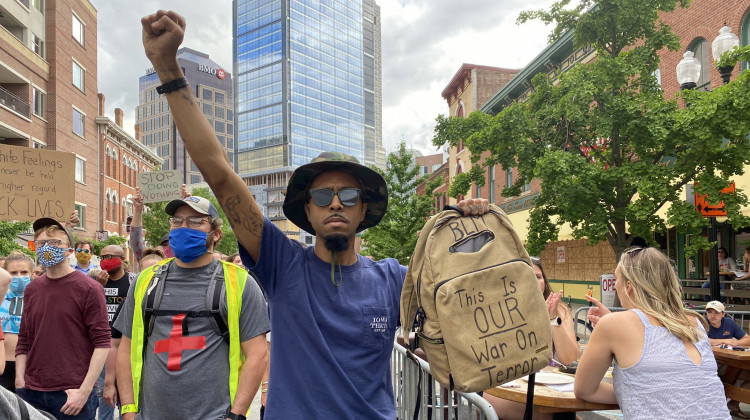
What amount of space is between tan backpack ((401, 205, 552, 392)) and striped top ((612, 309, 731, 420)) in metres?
1.41

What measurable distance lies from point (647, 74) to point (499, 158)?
357 cm

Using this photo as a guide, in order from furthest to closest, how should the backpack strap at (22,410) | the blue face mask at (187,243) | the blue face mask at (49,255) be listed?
the blue face mask at (49,255)
the blue face mask at (187,243)
the backpack strap at (22,410)

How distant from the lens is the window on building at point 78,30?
3284 centimetres

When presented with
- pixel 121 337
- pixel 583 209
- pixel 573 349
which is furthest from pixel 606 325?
pixel 583 209

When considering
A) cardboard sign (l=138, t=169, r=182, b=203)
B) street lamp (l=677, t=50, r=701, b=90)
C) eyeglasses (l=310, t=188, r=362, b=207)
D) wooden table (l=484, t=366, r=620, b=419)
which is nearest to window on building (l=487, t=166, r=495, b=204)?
street lamp (l=677, t=50, r=701, b=90)

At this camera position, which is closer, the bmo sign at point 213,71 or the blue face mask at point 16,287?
the blue face mask at point 16,287

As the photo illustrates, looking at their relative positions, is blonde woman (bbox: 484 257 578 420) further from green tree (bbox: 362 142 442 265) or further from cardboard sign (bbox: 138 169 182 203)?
green tree (bbox: 362 142 442 265)

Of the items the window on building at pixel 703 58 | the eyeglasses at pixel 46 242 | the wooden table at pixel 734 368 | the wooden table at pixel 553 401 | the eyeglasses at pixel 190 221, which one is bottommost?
the wooden table at pixel 734 368

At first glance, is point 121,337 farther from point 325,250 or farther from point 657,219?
point 657,219

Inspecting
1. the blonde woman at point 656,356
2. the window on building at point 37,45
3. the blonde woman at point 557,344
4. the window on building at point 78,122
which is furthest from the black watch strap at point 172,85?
the window on building at point 78,122

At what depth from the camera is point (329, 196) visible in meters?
2.17

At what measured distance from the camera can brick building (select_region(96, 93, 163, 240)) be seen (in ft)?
120

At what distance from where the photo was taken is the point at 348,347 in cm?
207

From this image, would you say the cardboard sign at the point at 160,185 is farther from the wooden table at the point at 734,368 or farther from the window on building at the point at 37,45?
the window on building at the point at 37,45
